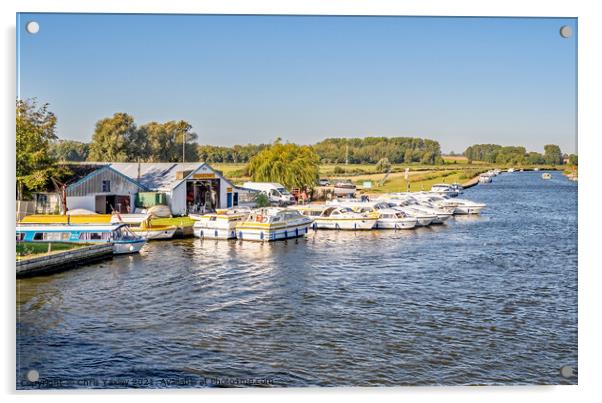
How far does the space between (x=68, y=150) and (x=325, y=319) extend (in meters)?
5.27

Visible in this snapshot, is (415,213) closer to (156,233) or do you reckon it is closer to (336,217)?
(336,217)

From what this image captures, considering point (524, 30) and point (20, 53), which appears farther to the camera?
point (524, 30)

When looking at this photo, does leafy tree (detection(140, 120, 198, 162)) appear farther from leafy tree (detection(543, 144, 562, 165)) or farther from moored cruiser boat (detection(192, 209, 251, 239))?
leafy tree (detection(543, 144, 562, 165))

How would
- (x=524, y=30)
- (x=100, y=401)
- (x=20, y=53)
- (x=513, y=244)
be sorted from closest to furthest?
1. (x=100, y=401)
2. (x=20, y=53)
3. (x=524, y=30)
4. (x=513, y=244)

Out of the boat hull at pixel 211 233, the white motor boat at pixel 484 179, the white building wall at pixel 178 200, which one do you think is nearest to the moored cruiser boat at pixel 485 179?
the white motor boat at pixel 484 179

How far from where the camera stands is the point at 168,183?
19.5 metres

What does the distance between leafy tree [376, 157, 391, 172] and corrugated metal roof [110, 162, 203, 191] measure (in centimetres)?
494

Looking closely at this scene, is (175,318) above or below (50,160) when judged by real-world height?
below

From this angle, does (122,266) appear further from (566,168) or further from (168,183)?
(566,168)

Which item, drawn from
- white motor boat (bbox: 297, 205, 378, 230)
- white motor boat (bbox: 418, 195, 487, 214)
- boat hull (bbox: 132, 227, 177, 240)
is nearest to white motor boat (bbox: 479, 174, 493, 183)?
white motor boat (bbox: 418, 195, 487, 214)

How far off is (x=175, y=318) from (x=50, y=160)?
371 centimetres

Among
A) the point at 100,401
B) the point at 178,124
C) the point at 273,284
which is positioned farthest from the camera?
the point at 273,284

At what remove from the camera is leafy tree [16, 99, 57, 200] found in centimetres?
921

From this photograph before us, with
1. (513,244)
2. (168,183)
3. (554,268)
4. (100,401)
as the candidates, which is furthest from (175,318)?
(168,183)
